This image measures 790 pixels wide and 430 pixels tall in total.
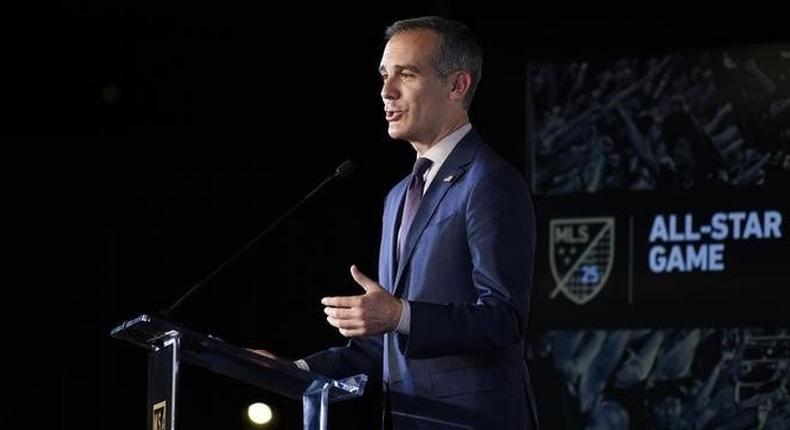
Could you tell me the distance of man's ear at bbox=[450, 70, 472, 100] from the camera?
114 inches

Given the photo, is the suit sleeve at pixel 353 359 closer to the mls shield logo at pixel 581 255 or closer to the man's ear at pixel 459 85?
the man's ear at pixel 459 85

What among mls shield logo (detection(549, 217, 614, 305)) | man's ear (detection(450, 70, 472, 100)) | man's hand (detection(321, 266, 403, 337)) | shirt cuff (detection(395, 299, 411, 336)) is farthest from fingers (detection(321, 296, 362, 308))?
mls shield logo (detection(549, 217, 614, 305))

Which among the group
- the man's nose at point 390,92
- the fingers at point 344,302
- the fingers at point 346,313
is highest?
the man's nose at point 390,92

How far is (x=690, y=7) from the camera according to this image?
5.43 metres

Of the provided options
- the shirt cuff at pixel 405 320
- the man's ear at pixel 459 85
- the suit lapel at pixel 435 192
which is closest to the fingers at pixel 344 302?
the shirt cuff at pixel 405 320

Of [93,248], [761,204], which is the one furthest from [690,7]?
[93,248]

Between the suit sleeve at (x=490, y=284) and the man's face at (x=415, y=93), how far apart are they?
18 centimetres

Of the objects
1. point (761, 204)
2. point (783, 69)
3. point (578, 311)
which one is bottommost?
point (578, 311)

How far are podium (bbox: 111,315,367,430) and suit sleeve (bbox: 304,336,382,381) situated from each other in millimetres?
287

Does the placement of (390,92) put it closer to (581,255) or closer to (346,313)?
(346,313)

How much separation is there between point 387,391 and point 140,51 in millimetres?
3437

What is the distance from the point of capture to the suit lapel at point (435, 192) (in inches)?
109

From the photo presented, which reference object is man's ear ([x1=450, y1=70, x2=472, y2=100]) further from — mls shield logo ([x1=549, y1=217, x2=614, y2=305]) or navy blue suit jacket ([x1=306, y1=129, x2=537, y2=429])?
mls shield logo ([x1=549, y1=217, x2=614, y2=305])

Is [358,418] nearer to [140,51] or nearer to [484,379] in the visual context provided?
[140,51]
